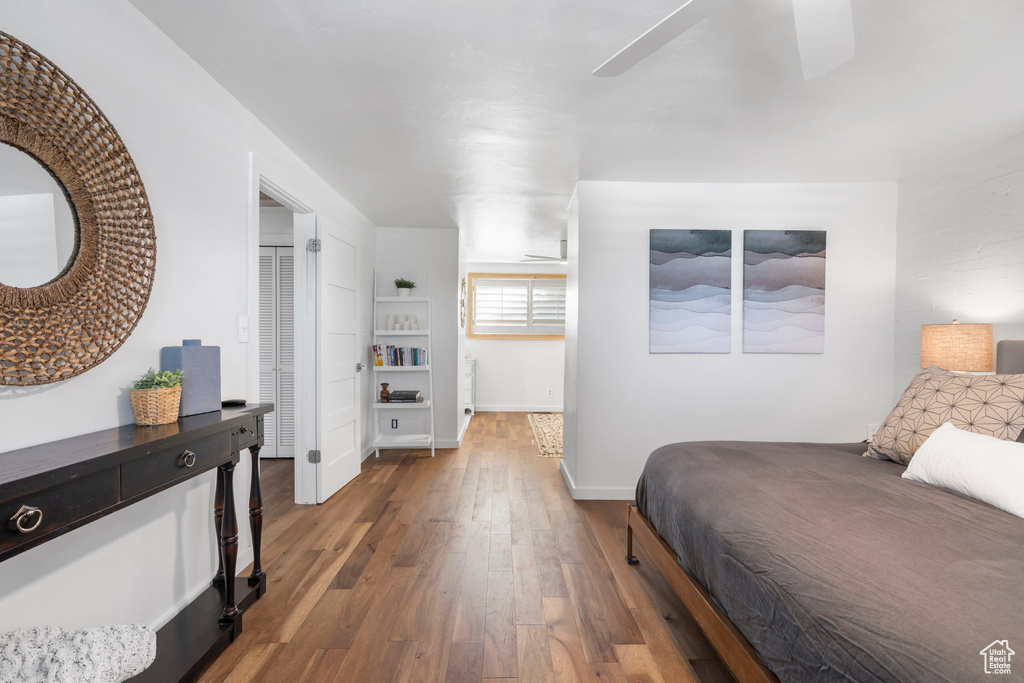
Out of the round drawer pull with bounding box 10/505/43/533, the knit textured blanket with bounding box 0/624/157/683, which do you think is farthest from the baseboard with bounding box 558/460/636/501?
the round drawer pull with bounding box 10/505/43/533

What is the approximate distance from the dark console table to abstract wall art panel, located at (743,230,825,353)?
10.8 feet

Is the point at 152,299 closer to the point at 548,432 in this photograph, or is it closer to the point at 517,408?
the point at 548,432

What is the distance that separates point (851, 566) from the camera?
110cm

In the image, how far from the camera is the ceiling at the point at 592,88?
1.69m

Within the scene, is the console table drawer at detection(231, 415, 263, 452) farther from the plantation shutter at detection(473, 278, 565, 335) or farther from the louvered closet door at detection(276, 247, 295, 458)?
the plantation shutter at detection(473, 278, 565, 335)

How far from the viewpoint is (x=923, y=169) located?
3152 mm

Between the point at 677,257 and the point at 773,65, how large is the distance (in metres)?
1.61

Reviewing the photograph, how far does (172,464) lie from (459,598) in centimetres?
136

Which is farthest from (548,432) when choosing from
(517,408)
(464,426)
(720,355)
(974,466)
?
(974,466)

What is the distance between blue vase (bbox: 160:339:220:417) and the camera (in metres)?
1.77

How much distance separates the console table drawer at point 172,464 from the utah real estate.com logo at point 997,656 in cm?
193

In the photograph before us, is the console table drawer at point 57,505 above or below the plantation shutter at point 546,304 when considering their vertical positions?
below

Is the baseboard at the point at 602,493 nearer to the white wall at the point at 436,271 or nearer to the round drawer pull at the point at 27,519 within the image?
the white wall at the point at 436,271

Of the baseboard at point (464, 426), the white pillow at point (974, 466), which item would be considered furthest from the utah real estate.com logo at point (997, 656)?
the baseboard at point (464, 426)
